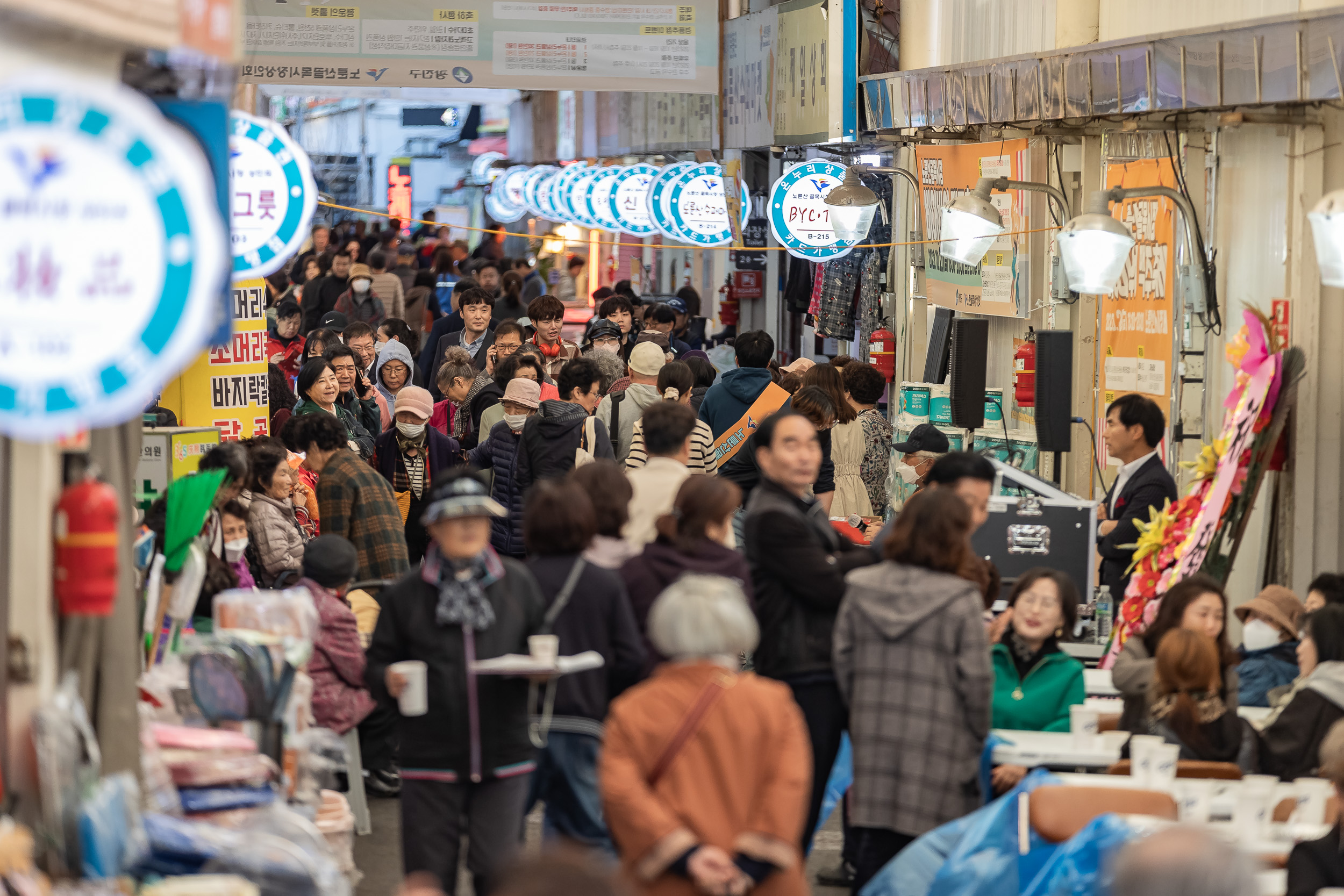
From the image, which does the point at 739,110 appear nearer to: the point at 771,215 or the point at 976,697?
the point at 771,215

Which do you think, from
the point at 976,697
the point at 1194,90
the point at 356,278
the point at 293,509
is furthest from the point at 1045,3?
the point at 356,278

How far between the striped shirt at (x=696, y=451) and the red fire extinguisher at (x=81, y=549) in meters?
5.01

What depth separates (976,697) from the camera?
570cm

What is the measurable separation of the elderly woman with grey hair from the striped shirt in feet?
15.5

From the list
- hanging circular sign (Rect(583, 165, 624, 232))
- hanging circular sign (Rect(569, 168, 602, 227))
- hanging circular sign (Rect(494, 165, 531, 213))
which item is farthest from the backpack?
hanging circular sign (Rect(494, 165, 531, 213))

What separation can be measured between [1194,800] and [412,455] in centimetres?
523

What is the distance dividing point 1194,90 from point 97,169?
19.8ft

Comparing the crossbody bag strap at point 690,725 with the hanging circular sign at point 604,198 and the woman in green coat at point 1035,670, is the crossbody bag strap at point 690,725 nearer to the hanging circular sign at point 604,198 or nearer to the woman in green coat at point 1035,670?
the woman in green coat at point 1035,670

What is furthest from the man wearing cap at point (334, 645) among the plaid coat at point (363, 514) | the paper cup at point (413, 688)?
the paper cup at point (413, 688)

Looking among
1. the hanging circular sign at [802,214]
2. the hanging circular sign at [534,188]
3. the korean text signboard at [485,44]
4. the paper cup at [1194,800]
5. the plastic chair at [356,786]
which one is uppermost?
the korean text signboard at [485,44]

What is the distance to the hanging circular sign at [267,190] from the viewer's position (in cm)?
705

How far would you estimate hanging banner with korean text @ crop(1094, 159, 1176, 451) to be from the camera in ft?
31.7

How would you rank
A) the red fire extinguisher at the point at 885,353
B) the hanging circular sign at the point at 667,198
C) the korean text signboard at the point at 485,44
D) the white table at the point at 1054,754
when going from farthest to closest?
the hanging circular sign at the point at 667,198 < the korean text signboard at the point at 485,44 < the red fire extinguisher at the point at 885,353 < the white table at the point at 1054,754

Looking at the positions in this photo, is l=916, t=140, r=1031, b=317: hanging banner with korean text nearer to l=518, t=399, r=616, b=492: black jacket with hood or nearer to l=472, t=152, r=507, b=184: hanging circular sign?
l=518, t=399, r=616, b=492: black jacket with hood
